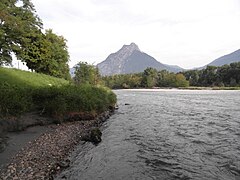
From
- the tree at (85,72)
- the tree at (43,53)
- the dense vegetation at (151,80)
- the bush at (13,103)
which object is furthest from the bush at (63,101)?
the dense vegetation at (151,80)

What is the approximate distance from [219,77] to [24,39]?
431 feet

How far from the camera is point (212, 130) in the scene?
2186 cm

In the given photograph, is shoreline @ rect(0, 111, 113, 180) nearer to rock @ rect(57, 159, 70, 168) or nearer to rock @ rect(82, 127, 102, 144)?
rock @ rect(57, 159, 70, 168)

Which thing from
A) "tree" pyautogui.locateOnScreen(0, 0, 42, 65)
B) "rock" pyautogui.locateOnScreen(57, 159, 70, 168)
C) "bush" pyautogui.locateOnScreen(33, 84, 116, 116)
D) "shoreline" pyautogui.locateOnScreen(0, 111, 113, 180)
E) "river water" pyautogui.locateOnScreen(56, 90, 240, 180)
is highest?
"tree" pyautogui.locateOnScreen(0, 0, 42, 65)

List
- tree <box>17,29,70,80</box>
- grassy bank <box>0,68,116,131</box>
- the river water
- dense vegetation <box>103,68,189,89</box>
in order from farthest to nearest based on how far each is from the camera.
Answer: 1. dense vegetation <box>103,68,189,89</box>
2. tree <box>17,29,70,80</box>
3. grassy bank <box>0,68,116,131</box>
4. the river water

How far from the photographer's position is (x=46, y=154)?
14.1m

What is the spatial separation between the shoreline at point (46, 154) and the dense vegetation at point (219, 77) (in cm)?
13182

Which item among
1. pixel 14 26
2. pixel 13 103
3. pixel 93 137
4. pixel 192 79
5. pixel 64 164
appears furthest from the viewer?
pixel 192 79

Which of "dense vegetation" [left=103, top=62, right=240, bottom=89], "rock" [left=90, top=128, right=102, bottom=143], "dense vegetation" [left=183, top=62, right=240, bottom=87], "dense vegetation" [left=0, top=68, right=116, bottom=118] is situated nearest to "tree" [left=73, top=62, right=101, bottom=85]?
"dense vegetation" [left=0, top=68, right=116, bottom=118]

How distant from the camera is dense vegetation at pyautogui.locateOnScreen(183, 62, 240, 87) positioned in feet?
462

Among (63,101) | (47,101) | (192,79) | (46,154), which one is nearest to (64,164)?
(46,154)

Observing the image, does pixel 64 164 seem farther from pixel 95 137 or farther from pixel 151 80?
pixel 151 80

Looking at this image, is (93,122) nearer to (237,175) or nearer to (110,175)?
(110,175)

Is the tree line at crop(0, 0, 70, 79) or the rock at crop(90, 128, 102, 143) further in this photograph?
the tree line at crop(0, 0, 70, 79)
